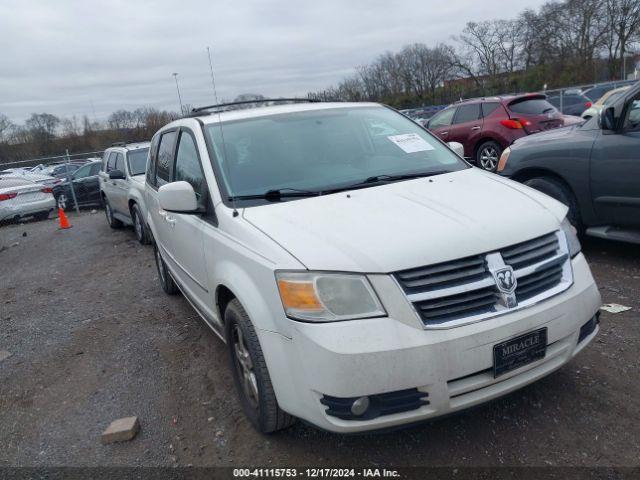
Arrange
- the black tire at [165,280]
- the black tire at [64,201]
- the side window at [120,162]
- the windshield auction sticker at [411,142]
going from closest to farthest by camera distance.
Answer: the windshield auction sticker at [411,142]
the black tire at [165,280]
the side window at [120,162]
the black tire at [64,201]

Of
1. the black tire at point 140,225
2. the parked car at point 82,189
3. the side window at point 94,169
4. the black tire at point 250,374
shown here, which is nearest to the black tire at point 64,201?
the parked car at point 82,189

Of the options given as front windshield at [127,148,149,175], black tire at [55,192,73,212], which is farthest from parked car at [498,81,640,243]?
black tire at [55,192,73,212]

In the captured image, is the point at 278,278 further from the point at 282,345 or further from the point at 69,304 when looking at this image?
the point at 69,304

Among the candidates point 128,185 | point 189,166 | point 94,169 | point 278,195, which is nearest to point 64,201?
point 94,169

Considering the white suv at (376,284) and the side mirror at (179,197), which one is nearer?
the white suv at (376,284)

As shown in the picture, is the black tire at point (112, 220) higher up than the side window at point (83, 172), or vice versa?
the side window at point (83, 172)

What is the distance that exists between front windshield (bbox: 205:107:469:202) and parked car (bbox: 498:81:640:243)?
2004mm

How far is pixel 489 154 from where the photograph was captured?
11789 mm

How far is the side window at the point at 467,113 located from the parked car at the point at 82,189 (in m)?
10.5

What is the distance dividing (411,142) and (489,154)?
8.57m

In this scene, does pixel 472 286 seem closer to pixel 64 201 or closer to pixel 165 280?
pixel 165 280

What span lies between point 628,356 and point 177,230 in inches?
130

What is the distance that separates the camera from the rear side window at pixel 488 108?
11672 mm

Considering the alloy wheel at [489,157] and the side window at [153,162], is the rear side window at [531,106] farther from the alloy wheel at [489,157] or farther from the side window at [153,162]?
the side window at [153,162]
